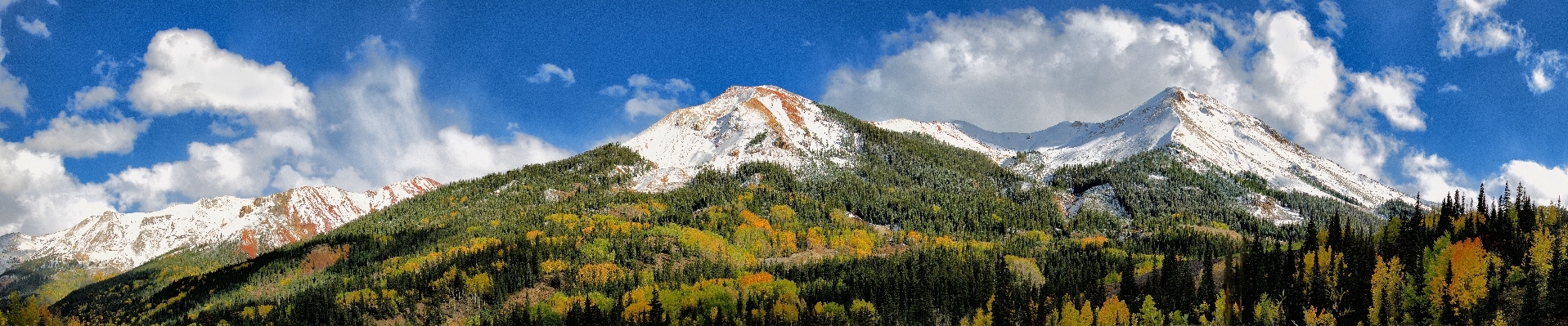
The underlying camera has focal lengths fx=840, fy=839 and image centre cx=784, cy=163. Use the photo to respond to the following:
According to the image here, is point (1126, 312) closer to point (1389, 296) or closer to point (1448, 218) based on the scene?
point (1389, 296)

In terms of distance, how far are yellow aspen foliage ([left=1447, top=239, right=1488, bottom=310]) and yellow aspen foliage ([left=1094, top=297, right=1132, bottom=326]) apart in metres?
51.4

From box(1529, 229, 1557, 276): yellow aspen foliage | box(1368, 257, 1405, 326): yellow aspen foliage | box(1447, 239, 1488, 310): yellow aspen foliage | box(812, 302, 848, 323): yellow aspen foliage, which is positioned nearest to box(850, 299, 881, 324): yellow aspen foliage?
box(812, 302, 848, 323): yellow aspen foliage

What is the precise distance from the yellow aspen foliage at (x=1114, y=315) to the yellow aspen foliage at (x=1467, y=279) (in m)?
51.4

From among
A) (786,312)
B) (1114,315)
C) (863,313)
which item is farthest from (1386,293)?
(786,312)

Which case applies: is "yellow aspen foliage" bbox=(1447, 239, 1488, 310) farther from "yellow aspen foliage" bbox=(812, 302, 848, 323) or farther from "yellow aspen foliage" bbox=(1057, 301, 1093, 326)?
"yellow aspen foliage" bbox=(812, 302, 848, 323)

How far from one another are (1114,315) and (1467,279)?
187 ft

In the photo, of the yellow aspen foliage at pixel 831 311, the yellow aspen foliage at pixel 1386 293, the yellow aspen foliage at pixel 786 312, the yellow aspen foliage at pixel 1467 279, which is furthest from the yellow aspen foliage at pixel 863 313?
the yellow aspen foliage at pixel 1467 279

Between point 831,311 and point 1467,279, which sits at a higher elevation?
point 1467,279

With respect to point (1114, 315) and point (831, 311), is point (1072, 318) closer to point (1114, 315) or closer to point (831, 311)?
point (1114, 315)

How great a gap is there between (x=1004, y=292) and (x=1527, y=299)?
282 feet

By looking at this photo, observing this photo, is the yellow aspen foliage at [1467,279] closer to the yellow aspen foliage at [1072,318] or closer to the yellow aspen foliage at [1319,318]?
the yellow aspen foliage at [1319,318]

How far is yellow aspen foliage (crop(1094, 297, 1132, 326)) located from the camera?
162 metres

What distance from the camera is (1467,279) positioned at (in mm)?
143250

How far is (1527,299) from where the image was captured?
136 meters
